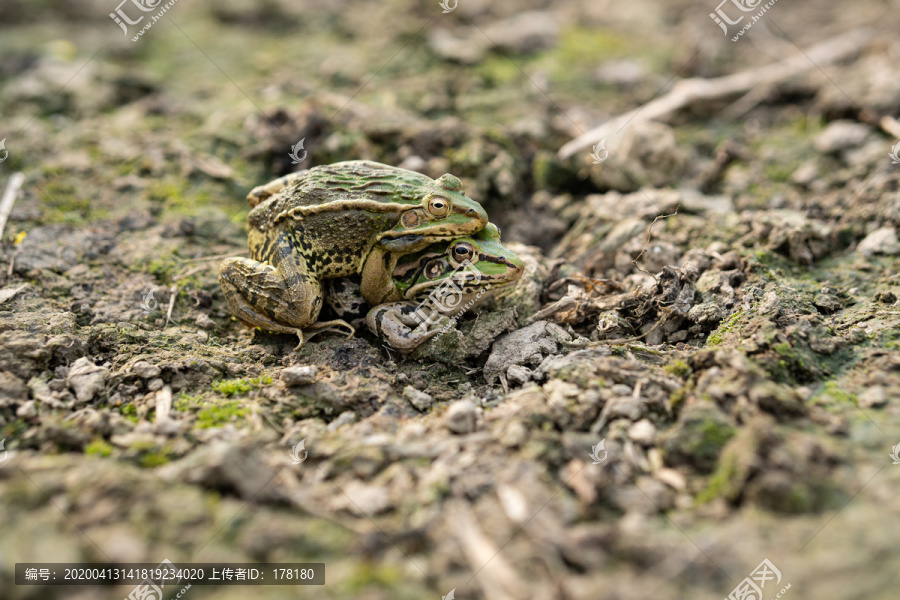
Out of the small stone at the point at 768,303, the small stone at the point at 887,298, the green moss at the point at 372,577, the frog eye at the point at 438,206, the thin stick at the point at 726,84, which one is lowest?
the green moss at the point at 372,577

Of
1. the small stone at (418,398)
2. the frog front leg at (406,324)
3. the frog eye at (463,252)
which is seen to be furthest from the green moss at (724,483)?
the frog eye at (463,252)

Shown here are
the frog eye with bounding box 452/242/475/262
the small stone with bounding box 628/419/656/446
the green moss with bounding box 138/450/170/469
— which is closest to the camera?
the green moss with bounding box 138/450/170/469

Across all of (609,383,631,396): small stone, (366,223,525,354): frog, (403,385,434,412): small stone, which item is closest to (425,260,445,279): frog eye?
(366,223,525,354): frog

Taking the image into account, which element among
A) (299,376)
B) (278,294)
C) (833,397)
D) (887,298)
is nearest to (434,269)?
(278,294)

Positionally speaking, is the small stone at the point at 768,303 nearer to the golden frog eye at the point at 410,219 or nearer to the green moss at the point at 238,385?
the golden frog eye at the point at 410,219

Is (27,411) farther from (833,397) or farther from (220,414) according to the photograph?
(833,397)

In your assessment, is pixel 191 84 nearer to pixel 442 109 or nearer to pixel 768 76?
pixel 442 109

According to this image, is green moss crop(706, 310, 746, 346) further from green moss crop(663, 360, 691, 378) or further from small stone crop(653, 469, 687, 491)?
small stone crop(653, 469, 687, 491)
